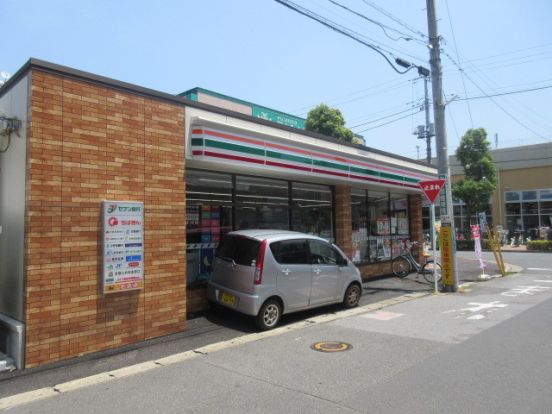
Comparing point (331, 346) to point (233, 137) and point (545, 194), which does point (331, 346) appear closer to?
point (233, 137)

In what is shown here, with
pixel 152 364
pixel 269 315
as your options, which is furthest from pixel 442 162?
pixel 152 364

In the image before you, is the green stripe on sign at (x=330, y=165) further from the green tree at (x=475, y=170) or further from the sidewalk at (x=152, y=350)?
the green tree at (x=475, y=170)

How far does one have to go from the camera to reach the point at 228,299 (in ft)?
25.5

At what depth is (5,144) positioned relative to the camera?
21.8 feet

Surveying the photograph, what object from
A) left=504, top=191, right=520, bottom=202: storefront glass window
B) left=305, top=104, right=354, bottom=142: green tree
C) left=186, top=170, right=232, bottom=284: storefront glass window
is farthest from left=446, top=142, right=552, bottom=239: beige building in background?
left=186, top=170, right=232, bottom=284: storefront glass window

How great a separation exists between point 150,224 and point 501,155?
36.2 meters

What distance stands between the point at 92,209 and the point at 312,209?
6505 millimetres

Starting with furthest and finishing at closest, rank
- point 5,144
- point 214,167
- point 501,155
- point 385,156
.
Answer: point 501,155 < point 385,156 < point 214,167 < point 5,144

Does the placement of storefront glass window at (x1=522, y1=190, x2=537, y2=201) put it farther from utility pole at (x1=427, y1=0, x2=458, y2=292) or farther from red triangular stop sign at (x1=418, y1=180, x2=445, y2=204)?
red triangular stop sign at (x1=418, y1=180, x2=445, y2=204)

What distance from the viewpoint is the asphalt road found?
14.4 ft

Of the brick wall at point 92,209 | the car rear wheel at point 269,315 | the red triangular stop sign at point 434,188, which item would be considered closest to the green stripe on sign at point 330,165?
the red triangular stop sign at point 434,188

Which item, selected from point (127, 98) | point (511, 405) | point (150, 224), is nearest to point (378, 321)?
point (511, 405)

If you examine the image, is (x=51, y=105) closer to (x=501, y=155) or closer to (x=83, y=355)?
(x=83, y=355)

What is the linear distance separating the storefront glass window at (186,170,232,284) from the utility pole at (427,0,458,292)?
6.26 meters
